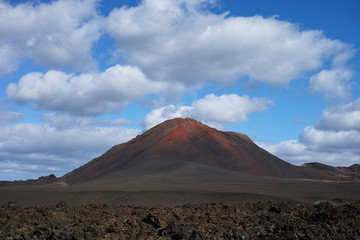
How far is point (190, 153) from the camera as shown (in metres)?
95.4

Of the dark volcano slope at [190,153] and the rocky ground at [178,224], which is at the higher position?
the dark volcano slope at [190,153]

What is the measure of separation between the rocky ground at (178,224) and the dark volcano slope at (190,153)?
72.0 meters

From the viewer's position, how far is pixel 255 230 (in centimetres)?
1179

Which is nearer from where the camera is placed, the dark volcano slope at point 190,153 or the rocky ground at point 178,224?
the rocky ground at point 178,224

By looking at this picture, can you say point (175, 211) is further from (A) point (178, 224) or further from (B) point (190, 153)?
(B) point (190, 153)

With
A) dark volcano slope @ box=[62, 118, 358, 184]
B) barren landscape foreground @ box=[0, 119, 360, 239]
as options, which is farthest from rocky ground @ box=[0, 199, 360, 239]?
dark volcano slope @ box=[62, 118, 358, 184]

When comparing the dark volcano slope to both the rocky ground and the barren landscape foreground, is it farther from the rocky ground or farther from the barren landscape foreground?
the rocky ground

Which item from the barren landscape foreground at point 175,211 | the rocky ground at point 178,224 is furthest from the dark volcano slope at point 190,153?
the rocky ground at point 178,224

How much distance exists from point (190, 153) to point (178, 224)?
83.2 m

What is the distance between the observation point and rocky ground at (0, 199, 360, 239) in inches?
438

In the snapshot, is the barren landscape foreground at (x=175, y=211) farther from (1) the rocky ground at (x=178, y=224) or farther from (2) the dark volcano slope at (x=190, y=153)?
(2) the dark volcano slope at (x=190, y=153)

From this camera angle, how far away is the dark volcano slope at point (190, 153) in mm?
92562

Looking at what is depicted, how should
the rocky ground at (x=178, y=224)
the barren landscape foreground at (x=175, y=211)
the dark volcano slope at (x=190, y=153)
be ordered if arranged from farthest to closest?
the dark volcano slope at (x=190, y=153), the barren landscape foreground at (x=175, y=211), the rocky ground at (x=178, y=224)

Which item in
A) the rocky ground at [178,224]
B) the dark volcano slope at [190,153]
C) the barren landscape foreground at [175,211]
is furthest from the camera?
the dark volcano slope at [190,153]
